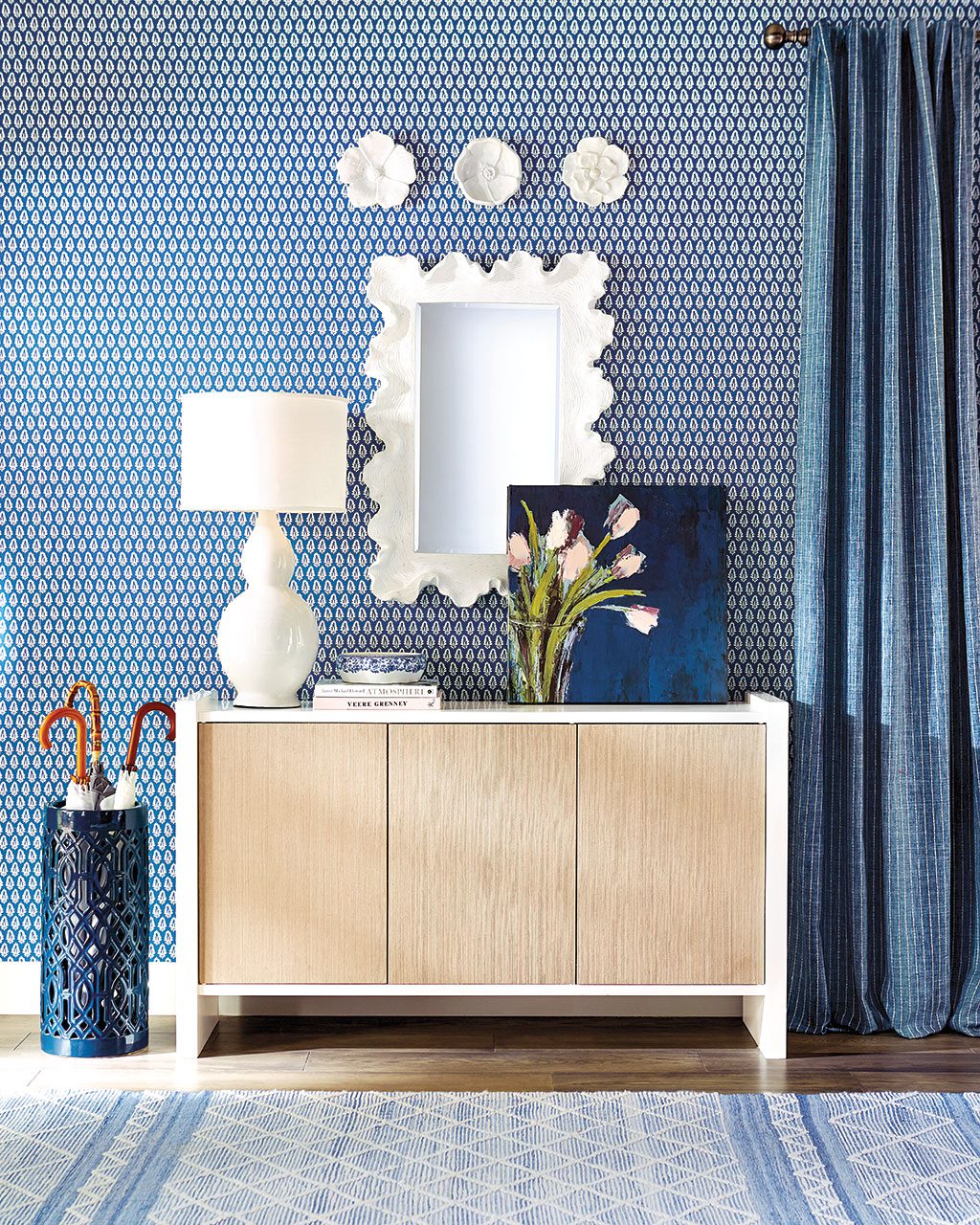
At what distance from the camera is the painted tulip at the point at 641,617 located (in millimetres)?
2934

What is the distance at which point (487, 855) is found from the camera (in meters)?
2.68

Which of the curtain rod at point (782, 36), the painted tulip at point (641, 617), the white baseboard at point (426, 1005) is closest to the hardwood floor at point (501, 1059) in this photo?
the white baseboard at point (426, 1005)

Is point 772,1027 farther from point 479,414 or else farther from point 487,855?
point 479,414

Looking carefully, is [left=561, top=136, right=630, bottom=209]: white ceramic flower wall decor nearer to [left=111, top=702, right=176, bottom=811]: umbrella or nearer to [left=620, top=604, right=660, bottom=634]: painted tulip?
[left=620, top=604, right=660, bottom=634]: painted tulip

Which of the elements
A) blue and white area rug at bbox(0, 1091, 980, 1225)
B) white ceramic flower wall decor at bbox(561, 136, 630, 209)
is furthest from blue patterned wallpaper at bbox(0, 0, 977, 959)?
blue and white area rug at bbox(0, 1091, 980, 1225)

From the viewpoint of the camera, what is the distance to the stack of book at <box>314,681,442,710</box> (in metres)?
2.70

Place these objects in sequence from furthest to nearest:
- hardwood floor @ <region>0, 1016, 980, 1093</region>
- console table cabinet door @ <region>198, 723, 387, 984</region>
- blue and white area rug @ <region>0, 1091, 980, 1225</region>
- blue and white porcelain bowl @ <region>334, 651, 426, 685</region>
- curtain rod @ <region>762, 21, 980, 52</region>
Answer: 1. curtain rod @ <region>762, 21, 980, 52</region>
2. blue and white porcelain bowl @ <region>334, 651, 426, 685</region>
3. console table cabinet door @ <region>198, 723, 387, 984</region>
4. hardwood floor @ <region>0, 1016, 980, 1093</region>
5. blue and white area rug @ <region>0, 1091, 980, 1225</region>

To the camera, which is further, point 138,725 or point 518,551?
→ point 518,551

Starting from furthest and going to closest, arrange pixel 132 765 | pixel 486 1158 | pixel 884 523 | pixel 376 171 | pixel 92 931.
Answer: pixel 376 171, pixel 884 523, pixel 132 765, pixel 92 931, pixel 486 1158

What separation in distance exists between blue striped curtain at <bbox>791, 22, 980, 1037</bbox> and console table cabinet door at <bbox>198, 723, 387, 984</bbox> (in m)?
1.04

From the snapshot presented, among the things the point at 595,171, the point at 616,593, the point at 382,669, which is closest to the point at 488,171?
the point at 595,171

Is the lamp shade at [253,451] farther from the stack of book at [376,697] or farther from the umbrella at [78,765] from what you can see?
the umbrella at [78,765]

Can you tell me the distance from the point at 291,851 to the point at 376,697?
392mm

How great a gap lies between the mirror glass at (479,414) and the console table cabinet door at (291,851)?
620 millimetres
